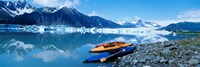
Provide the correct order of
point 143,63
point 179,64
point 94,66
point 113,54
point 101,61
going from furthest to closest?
1. point 113,54
2. point 101,61
3. point 94,66
4. point 143,63
5. point 179,64

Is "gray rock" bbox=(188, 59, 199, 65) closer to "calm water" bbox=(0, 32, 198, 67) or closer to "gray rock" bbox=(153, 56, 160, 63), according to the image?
"gray rock" bbox=(153, 56, 160, 63)

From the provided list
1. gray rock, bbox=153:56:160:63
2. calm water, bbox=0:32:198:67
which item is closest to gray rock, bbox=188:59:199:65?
gray rock, bbox=153:56:160:63

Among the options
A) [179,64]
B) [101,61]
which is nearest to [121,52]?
[101,61]

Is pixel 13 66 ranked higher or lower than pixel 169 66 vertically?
higher

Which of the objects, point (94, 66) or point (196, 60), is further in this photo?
point (94, 66)

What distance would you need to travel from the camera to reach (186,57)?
2383 centimetres

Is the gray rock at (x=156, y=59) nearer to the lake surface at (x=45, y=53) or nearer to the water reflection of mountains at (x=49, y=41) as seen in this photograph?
the lake surface at (x=45, y=53)

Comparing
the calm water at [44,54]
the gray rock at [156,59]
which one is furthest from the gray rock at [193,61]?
the calm water at [44,54]

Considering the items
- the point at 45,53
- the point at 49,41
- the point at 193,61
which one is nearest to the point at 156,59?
the point at 193,61

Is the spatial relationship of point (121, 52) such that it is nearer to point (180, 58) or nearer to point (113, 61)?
point (113, 61)

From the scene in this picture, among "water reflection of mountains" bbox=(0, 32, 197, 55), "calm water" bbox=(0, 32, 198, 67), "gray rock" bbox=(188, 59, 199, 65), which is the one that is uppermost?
"water reflection of mountains" bbox=(0, 32, 197, 55)

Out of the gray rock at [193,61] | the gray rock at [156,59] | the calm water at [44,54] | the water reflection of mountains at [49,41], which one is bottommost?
the gray rock at [193,61]

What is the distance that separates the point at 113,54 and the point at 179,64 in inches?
347

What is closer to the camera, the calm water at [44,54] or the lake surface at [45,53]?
the calm water at [44,54]
